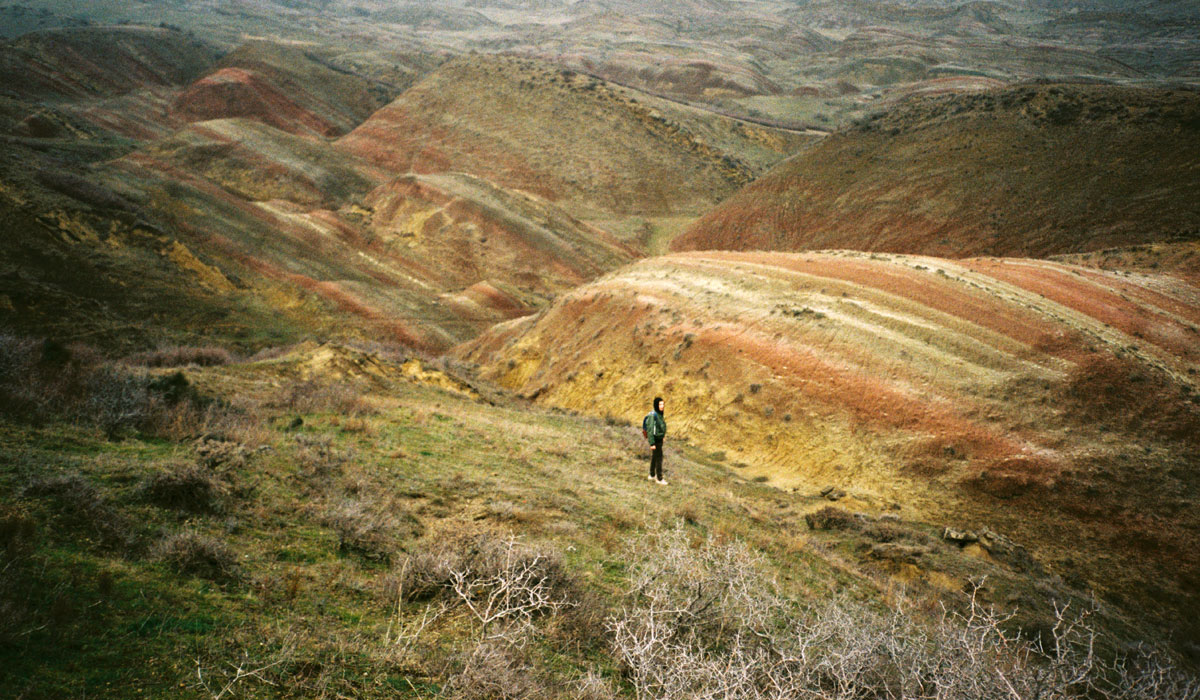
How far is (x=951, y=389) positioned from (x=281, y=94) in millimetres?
80496

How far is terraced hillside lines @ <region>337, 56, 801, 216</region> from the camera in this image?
61.7 metres

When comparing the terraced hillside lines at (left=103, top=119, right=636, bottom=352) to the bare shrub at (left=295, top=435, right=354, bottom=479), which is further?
the terraced hillside lines at (left=103, top=119, right=636, bottom=352)

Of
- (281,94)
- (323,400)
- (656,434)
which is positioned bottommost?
(323,400)

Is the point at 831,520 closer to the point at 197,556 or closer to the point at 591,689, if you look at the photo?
the point at 591,689

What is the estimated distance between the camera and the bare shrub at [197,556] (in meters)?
4.52

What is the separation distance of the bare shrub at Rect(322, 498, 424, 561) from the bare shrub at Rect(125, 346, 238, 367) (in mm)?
10392

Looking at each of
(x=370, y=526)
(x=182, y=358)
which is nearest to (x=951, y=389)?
(x=370, y=526)

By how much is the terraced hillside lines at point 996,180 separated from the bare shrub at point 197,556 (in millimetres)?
33907

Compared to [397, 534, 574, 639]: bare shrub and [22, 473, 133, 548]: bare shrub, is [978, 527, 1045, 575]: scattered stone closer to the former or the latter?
[397, 534, 574, 639]: bare shrub

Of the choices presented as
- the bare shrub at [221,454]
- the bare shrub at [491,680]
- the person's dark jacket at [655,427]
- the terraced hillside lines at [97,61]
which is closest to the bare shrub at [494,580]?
the bare shrub at [491,680]

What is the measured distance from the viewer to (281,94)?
72.5 meters

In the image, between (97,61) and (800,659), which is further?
(97,61)

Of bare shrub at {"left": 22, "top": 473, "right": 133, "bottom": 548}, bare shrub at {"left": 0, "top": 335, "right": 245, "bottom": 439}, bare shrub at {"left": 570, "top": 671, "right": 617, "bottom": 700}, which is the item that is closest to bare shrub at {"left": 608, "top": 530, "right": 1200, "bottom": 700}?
bare shrub at {"left": 570, "top": 671, "right": 617, "bottom": 700}

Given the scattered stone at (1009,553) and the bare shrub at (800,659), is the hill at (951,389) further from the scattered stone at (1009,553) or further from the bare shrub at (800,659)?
the bare shrub at (800,659)
